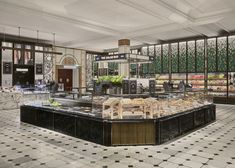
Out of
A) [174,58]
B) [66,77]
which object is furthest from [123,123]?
[66,77]

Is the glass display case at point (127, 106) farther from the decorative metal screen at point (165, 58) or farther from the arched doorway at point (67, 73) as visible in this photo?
the arched doorway at point (67, 73)

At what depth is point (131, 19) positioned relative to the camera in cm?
917

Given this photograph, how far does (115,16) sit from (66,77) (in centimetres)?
861

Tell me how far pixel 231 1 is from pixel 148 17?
2.93 metres

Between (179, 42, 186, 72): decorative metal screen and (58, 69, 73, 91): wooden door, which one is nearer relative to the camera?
(179, 42, 186, 72): decorative metal screen

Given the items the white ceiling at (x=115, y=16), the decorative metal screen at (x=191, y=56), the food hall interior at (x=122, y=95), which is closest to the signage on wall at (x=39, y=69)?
the food hall interior at (x=122, y=95)

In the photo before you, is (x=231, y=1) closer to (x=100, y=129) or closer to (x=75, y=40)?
(x=100, y=129)

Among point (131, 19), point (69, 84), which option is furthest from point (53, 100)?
point (69, 84)

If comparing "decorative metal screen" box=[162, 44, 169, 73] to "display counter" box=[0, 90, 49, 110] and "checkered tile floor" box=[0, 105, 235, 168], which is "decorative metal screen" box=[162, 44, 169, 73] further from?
"checkered tile floor" box=[0, 105, 235, 168]

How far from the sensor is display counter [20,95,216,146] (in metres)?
4.88

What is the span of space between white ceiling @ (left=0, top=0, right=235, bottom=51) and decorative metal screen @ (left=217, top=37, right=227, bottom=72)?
2.71ft

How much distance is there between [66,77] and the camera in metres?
16.3

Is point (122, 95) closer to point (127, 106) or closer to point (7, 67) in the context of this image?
point (127, 106)

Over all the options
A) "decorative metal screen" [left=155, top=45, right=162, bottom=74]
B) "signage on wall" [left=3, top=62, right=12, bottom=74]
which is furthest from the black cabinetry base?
"decorative metal screen" [left=155, top=45, right=162, bottom=74]
